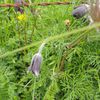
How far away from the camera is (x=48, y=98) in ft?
4.77

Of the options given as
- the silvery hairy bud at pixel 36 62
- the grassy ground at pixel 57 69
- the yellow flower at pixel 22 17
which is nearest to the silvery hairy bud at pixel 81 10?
the grassy ground at pixel 57 69

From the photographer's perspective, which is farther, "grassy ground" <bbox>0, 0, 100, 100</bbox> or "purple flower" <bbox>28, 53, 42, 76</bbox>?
"grassy ground" <bbox>0, 0, 100, 100</bbox>

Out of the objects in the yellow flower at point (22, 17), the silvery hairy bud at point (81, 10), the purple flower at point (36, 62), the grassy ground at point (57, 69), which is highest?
the silvery hairy bud at point (81, 10)

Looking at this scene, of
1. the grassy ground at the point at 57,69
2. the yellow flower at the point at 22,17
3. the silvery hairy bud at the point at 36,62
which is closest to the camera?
the silvery hairy bud at the point at 36,62

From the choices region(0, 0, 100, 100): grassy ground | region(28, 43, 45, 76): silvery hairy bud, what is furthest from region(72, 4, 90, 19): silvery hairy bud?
region(28, 43, 45, 76): silvery hairy bud

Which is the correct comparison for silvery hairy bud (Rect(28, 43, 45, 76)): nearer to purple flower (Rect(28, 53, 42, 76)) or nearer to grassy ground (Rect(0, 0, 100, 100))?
purple flower (Rect(28, 53, 42, 76))

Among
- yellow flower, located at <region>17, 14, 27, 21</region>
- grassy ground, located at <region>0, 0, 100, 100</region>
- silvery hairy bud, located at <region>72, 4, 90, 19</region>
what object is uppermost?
silvery hairy bud, located at <region>72, 4, 90, 19</region>

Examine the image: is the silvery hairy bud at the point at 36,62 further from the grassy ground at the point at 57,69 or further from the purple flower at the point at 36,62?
the grassy ground at the point at 57,69

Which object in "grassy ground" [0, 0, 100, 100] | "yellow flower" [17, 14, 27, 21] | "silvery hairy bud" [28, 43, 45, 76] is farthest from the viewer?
"yellow flower" [17, 14, 27, 21]

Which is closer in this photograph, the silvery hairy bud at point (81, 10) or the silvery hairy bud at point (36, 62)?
the silvery hairy bud at point (36, 62)

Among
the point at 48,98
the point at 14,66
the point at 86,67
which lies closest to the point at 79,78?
the point at 86,67

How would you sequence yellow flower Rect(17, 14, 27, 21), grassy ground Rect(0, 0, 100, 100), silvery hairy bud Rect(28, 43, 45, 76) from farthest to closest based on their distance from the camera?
1. yellow flower Rect(17, 14, 27, 21)
2. grassy ground Rect(0, 0, 100, 100)
3. silvery hairy bud Rect(28, 43, 45, 76)

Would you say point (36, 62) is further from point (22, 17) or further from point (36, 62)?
point (22, 17)

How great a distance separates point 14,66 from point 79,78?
358 millimetres
